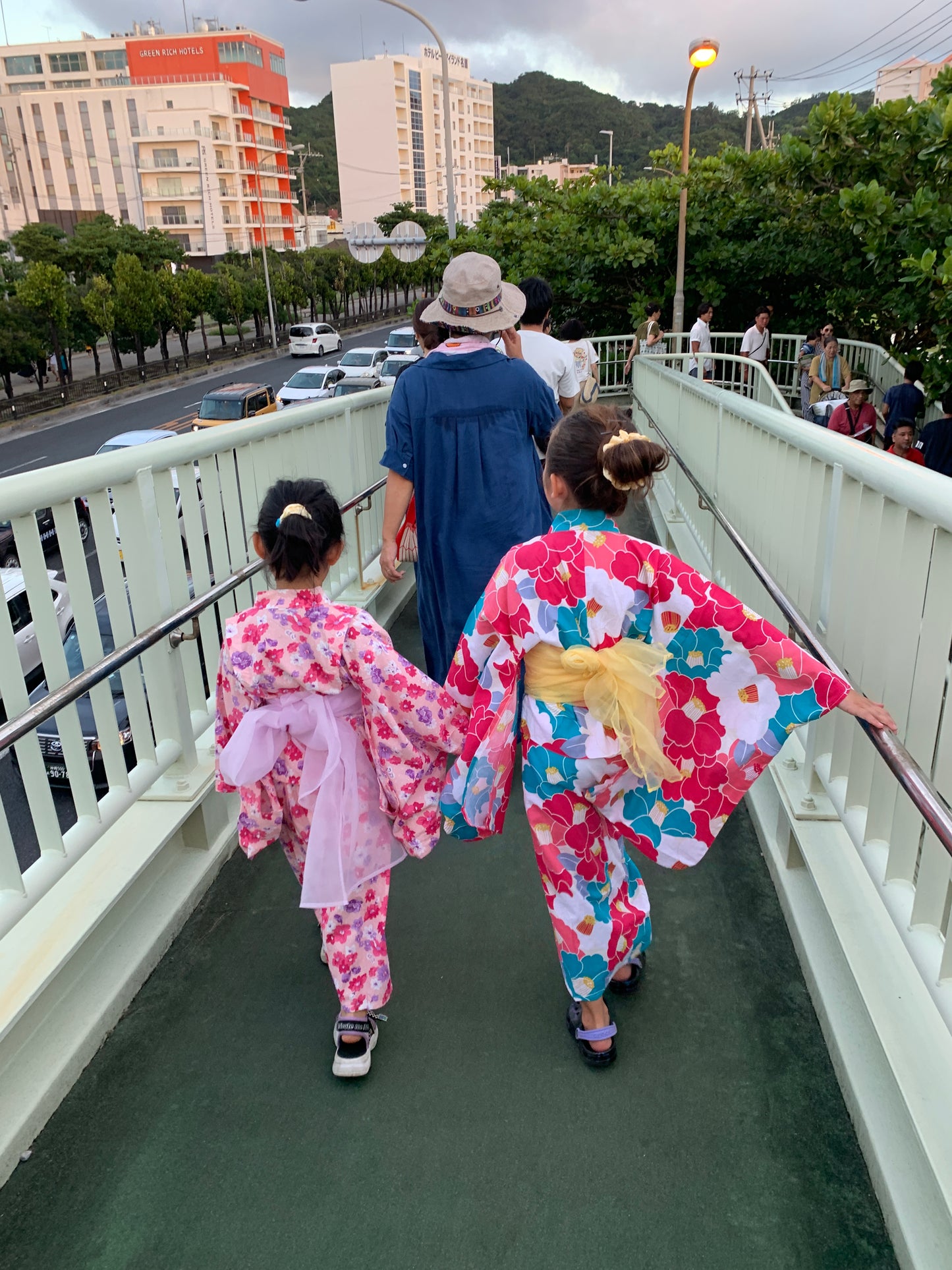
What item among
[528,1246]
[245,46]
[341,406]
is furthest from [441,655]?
[245,46]

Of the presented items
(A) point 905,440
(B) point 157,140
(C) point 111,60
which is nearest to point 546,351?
(A) point 905,440

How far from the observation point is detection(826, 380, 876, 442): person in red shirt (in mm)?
8945

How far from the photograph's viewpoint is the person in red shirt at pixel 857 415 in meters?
8.95

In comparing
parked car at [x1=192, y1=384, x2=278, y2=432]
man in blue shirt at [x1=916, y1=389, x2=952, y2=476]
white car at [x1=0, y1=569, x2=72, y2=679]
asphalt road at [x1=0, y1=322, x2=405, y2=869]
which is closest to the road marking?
asphalt road at [x1=0, y1=322, x2=405, y2=869]

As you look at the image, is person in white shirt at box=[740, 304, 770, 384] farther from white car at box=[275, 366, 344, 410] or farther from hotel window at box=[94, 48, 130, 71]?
hotel window at box=[94, 48, 130, 71]

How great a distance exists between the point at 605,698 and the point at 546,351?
8.00ft

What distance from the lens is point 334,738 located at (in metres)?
2.18

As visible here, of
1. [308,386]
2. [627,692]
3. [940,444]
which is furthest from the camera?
[308,386]

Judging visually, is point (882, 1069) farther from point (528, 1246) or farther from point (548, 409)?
point (548, 409)

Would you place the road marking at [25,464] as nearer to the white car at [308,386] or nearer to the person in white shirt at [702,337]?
the white car at [308,386]

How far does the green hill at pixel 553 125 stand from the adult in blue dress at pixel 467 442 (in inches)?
4187

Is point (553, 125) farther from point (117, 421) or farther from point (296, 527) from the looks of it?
point (296, 527)

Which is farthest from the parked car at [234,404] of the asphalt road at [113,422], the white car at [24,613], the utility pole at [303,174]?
the utility pole at [303,174]

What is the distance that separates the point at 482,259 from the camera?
3039mm
